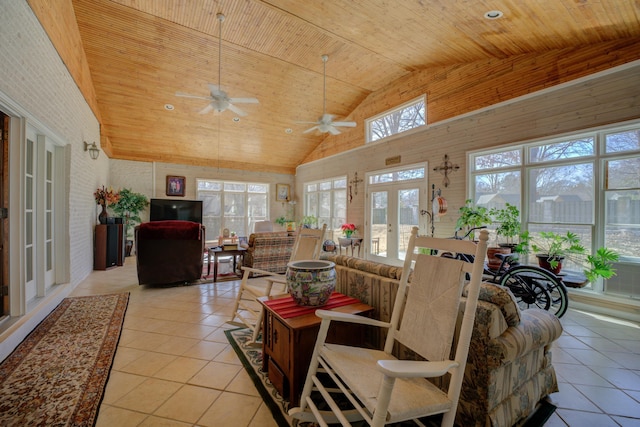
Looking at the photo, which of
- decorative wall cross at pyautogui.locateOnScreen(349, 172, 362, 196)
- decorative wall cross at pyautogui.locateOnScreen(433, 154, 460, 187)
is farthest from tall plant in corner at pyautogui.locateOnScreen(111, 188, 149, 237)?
decorative wall cross at pyautogui.locateOnScreen(433, 154, 460, 187)

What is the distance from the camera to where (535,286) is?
3363 mm

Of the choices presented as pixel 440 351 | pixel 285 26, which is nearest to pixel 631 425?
pixel 440 351

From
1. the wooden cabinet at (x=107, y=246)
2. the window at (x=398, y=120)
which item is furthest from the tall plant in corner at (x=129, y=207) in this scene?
the window at (x=398, y=120)

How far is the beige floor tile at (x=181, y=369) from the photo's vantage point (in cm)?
210

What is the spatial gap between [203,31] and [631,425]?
6.60 meters

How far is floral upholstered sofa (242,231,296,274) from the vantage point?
474 cm

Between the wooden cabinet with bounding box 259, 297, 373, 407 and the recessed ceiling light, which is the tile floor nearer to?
the wooden cabinet with bounding box 259, 297, 373, 407

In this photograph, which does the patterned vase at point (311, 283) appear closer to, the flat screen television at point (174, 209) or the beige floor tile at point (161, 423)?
the beige floor tile at point (161, 423)

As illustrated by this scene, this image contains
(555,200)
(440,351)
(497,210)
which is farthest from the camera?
(497,210)

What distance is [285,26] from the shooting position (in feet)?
15.4

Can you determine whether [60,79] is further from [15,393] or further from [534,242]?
[534,242]

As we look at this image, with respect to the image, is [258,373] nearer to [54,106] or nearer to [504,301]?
[504,301]

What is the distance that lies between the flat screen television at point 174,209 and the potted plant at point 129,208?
30 cm

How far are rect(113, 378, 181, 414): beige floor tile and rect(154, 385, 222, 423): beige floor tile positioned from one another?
5 centimetres
